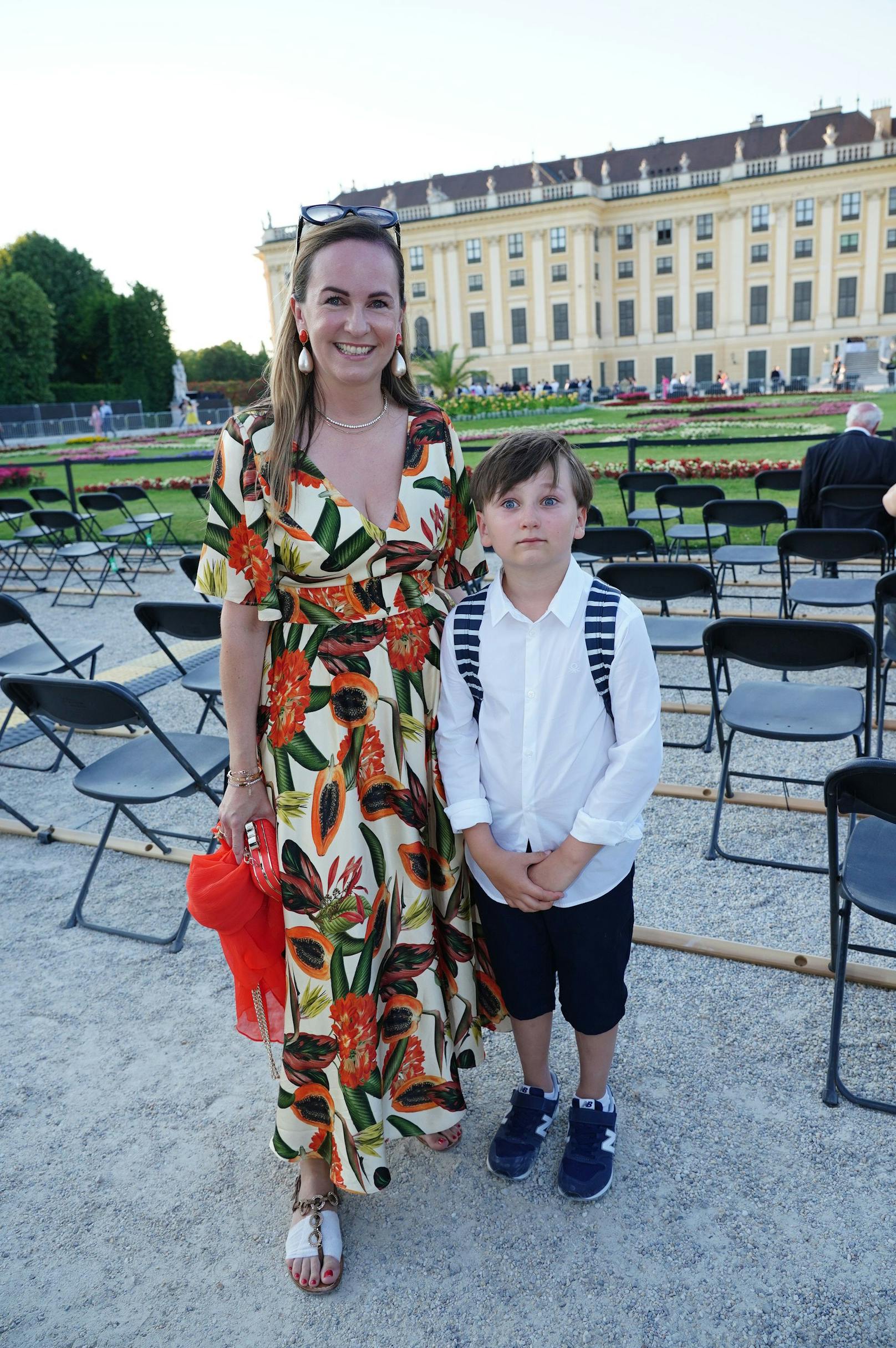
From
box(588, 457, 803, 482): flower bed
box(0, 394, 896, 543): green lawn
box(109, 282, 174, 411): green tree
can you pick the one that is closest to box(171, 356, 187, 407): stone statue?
box(109, 282, 174, 411): green tree

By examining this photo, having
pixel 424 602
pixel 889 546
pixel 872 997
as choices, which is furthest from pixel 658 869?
pixel 889 546

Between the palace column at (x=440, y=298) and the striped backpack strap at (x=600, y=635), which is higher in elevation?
the palace column at (x=440, y=298)

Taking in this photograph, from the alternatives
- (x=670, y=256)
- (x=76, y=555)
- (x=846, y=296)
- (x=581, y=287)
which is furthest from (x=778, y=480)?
(x=670, y=256)

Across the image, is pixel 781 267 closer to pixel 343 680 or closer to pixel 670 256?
pixel 670 256

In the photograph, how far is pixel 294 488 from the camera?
1.79m

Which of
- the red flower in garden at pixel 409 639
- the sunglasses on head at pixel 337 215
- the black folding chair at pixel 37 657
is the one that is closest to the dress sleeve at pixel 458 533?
the red flower in garden at pixel 409 639

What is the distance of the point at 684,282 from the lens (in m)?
60.0

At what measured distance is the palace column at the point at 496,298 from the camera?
62.0 m

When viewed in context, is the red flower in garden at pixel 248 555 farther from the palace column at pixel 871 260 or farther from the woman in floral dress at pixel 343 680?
the palace column at pixel 871 260

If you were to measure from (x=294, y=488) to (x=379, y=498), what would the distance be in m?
0.17

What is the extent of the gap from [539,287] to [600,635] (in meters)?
65.0

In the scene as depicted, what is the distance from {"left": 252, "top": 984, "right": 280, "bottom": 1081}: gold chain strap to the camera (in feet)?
6.75

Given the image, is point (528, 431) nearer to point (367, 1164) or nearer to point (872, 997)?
point (367, 1164)

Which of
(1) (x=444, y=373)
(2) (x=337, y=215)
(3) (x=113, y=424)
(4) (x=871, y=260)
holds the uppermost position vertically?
(4) (x=871, y=260)
